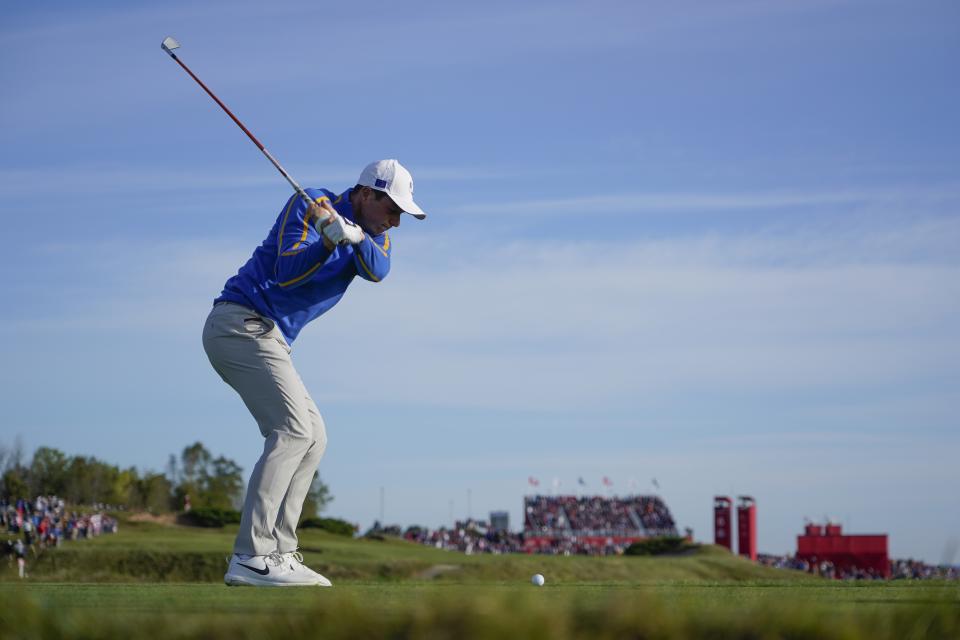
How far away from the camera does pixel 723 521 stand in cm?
8250

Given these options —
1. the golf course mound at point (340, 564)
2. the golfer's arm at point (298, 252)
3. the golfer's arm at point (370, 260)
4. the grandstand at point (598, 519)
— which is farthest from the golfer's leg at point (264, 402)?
the grandstand at point (598, 519)

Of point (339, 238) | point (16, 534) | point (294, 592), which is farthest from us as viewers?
point (16, 534)

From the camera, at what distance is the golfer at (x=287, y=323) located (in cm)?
931

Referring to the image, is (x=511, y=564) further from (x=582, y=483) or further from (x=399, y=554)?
(x=582, y=483)

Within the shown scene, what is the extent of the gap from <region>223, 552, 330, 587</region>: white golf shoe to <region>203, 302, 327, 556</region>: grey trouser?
7cm

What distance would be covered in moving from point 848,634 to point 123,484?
118 metres

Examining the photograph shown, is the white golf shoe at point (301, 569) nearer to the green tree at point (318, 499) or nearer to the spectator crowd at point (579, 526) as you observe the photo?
the spectator crowd at point (579, 526)

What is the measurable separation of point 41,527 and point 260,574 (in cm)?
4688

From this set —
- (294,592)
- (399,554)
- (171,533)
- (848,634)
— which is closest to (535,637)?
(848,634)

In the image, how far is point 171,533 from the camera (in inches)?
2314

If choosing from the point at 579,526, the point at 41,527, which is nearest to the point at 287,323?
the point at 41,527

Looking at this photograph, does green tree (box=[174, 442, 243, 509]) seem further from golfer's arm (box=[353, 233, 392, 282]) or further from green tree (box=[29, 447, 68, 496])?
golfer's arm (box=[353, 233, 392, 282])

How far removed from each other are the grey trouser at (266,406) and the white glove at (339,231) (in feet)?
3.52

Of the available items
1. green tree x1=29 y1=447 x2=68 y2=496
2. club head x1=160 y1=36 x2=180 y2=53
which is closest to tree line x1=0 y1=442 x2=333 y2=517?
green tree x1=29 y1=447 x2=68 y2=496
